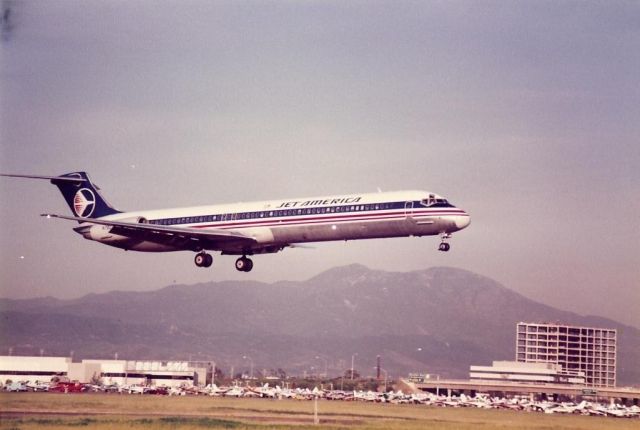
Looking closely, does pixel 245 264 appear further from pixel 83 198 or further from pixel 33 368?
pixel 33 368

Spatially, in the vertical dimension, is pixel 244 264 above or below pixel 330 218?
below

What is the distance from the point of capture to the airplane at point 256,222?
194 feet

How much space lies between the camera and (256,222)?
216 feet

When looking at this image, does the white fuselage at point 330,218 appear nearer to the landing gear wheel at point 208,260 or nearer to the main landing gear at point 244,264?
the main landing gear at point 244,264

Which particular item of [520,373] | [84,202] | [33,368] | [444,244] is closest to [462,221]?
[444,244]

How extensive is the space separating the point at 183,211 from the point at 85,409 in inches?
747

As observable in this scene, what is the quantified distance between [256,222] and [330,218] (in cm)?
670

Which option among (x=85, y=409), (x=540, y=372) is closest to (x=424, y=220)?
(x=85, y=409)

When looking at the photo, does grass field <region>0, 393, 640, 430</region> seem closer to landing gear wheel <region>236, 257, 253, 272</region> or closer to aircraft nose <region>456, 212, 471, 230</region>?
landing gear wheel <region>236, 257, 253, 272</region>

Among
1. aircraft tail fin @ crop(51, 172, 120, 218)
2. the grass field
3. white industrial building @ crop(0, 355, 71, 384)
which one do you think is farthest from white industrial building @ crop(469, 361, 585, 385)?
aircraft tail fin @ crop(51, 172, 120, 218)

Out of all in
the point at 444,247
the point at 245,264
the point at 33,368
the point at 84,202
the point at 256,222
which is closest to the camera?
the point at 444,247

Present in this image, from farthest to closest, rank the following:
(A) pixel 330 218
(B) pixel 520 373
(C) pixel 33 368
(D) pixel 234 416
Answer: (B) pixel 520 373, (C) pixel 33 368, (A) pixel 330 218, (D) pixel 234 416

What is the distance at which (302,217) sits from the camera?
6303 cm

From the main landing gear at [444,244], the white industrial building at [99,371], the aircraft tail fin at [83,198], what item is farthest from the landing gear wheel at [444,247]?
the white industrial building at [99,371]
